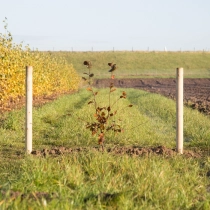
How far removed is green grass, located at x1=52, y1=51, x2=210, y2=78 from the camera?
79.2 metres

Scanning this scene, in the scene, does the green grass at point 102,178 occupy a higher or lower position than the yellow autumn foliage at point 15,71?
lower

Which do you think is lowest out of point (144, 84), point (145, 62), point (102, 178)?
point (102, 178)

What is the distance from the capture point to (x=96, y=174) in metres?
7.38

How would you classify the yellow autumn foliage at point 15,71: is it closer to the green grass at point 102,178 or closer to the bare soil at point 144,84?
the bare soil at point 144,84

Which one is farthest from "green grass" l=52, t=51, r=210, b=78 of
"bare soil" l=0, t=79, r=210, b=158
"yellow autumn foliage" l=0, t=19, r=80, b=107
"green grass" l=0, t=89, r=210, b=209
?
"green grass" l=0, t=89, r=210, b=209

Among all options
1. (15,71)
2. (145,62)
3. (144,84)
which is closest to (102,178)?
(15,71)

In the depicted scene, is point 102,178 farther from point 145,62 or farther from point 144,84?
point 145,62

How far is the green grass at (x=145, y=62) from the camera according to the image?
79188 mm

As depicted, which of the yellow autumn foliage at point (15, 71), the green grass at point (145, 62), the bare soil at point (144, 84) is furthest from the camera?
the green grass at point (145, 62)

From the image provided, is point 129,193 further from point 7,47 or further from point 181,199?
point 7,47

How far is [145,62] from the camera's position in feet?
287

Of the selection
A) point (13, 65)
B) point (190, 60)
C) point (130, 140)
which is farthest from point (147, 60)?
point (130, 140)

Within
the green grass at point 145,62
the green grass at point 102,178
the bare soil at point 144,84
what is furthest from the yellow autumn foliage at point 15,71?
the green grass at point 145,62

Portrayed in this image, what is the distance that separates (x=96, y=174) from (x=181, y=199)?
5.11 ft
